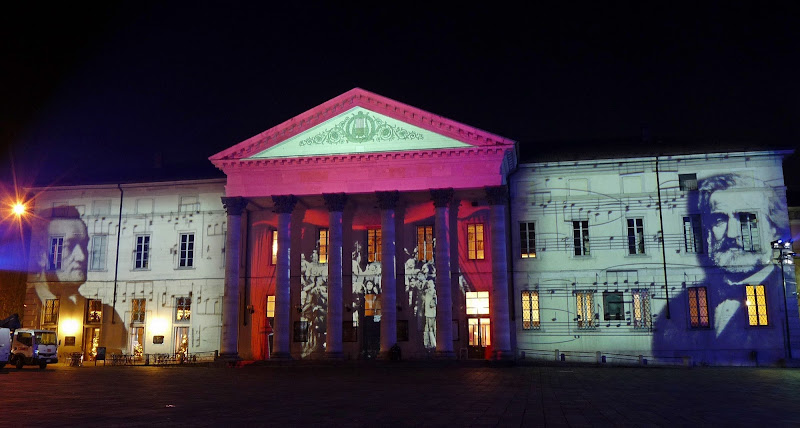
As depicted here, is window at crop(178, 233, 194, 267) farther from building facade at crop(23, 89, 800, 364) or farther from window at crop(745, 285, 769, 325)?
window at crop(745, 285, 769, 325)

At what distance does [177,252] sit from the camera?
4456cm

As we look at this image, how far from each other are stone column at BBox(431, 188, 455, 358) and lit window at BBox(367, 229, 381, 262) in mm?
5238

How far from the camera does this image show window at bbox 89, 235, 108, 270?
45.6m

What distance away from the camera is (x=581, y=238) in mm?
40906

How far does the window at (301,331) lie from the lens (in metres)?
42.3

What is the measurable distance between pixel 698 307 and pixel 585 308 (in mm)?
6060

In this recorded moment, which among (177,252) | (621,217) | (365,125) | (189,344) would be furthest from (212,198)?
(621,217)

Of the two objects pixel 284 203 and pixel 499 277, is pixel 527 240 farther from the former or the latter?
pixel 284 203

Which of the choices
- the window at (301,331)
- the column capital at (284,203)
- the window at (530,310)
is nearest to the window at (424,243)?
the window at (530,310)

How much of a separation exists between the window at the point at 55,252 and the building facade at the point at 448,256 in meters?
4.12

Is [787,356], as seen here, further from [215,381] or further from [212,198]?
[212,198]

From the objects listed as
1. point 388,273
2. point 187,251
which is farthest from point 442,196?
point 187,251

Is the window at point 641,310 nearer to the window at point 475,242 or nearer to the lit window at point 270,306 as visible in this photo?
the window at point 475,242

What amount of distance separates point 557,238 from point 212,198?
21.3 m
